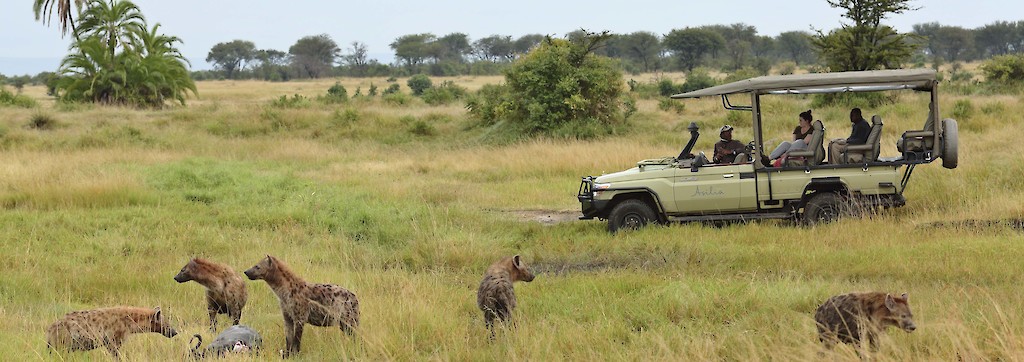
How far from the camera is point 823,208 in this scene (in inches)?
423

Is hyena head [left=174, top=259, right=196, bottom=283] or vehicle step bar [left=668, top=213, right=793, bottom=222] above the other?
hyena head [left=174, top=259, right=196, bottom=283]

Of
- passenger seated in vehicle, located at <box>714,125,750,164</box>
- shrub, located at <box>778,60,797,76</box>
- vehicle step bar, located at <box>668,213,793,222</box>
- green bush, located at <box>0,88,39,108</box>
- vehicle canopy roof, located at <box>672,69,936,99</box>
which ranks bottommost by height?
vehicle step bar, located at <box>668,213,793,222</box>

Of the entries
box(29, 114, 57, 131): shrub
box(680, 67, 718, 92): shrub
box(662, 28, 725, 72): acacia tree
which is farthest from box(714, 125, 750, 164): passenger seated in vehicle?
box(662, 28, 725, 72): acacia tree

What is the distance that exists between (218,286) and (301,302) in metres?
0.86

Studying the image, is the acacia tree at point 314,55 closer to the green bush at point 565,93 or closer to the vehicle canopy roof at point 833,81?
the green bush at point 565,93

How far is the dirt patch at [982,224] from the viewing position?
1021 centimetres

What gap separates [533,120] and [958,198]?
44.3 feet

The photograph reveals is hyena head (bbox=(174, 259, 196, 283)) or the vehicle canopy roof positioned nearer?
hyena head (bbox=(174, 259, 196, 283))

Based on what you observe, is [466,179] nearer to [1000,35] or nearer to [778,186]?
[778,186]

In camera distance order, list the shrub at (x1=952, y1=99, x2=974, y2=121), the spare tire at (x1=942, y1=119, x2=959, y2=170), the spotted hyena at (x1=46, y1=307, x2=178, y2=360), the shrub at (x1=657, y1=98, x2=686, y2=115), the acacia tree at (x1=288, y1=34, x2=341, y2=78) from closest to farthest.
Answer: the spotted hyena at (x1=46, y1=307, x2=178, y2=360), the spare tire at (x1=942, y1=119, x2=959, y2=170), the shrub at (x1=952, y1=99, x2=974, y2=121), the shrub at (x1=657, y1=98, x2=686, y2=115), the acacia tree at (x1=288, y1=34, x2=341, y2=78)

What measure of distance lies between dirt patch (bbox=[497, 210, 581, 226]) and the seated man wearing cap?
1909 millimetres

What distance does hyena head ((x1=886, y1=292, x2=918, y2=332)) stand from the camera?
5.08 meters

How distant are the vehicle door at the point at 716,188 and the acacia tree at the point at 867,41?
19.8m

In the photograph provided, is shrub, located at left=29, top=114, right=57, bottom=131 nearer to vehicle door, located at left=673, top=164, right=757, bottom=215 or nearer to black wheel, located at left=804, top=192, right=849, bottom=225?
vehicle door, located at left=673, top=164, right=757, bottom=215
